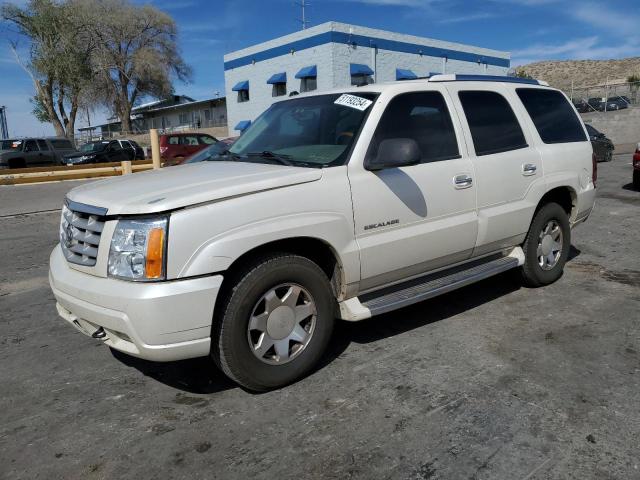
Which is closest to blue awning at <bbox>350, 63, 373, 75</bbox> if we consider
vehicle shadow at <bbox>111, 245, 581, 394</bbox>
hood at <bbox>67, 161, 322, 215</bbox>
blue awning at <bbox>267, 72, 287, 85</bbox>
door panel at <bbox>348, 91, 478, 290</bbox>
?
blue awning at <bbox>267, 72, 287, 85</bbox>

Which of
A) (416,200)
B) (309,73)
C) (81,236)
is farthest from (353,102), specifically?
(309,73)

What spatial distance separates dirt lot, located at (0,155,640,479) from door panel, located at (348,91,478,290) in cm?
63

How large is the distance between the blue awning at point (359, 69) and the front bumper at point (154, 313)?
92.0 feet

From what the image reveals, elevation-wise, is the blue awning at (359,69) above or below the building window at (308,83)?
above

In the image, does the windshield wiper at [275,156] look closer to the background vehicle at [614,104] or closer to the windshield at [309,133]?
the windshield at [309,133]

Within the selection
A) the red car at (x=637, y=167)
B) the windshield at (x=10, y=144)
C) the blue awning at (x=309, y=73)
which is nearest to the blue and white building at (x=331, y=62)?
the blue awning at (x=309, y=73)

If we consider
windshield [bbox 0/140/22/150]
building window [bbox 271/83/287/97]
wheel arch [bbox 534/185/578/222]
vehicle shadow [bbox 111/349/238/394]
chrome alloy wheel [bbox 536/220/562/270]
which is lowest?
vehicle shadow [bbox 111/349/238/394]

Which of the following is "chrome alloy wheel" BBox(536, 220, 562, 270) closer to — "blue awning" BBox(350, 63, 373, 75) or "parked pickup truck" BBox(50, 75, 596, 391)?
"parked pickup truck" BBox(50, 75, 596, 391)

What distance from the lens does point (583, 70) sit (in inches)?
3541

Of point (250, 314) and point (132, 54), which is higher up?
point (132, 54)

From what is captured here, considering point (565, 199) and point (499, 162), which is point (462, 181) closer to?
point (499, 162)

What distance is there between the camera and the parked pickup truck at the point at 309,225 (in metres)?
2.87

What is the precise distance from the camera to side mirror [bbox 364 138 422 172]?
11.4ft

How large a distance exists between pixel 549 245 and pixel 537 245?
215 millimetres
